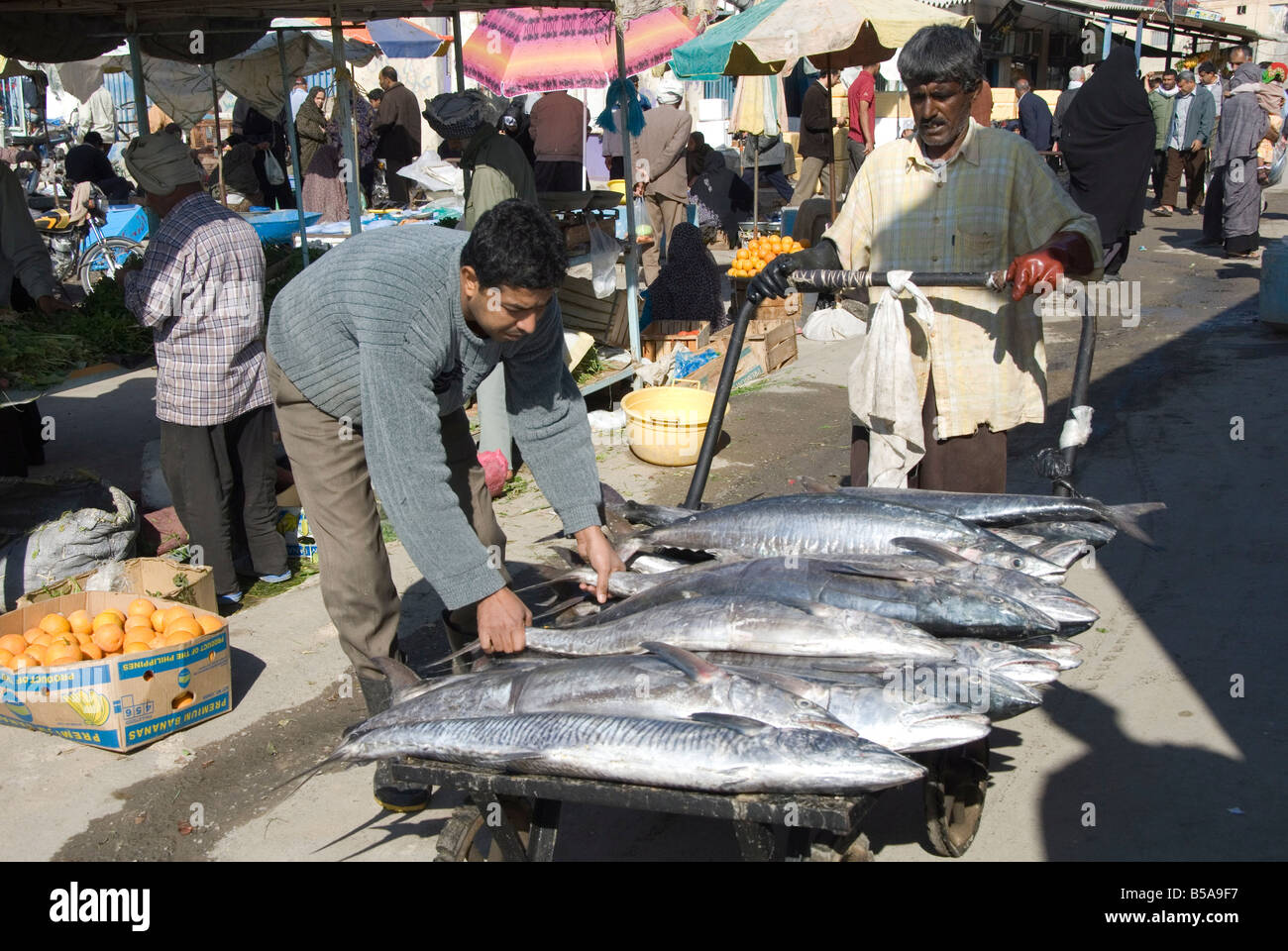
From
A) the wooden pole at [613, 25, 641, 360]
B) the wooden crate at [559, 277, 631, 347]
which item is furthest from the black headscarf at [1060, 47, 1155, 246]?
the wooden crate at [559, 277, 631, 347]

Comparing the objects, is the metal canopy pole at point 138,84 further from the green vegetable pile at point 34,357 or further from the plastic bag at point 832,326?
the plastic bag at point 832,326

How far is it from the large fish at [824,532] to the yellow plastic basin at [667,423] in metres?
3.65

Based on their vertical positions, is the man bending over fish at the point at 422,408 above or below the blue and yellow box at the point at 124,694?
above

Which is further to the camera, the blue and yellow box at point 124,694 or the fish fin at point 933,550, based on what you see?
the blue and yellow box at point 124,694

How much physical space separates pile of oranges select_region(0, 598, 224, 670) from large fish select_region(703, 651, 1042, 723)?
8.89ft

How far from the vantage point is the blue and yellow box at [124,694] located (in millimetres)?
4004

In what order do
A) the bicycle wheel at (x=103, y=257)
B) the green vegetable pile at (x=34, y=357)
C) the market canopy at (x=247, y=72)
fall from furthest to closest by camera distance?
the market canopy at (x=247, y=72) → the bicycle wheel at (x=103, y=257) → the green vegetable pile at (x=34, y=357)

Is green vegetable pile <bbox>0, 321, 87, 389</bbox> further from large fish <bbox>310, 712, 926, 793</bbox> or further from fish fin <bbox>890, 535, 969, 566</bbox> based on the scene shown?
fish fin <bbox>890, 535, 969, 566</bbox>

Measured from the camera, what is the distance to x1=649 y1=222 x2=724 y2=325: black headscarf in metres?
9.45

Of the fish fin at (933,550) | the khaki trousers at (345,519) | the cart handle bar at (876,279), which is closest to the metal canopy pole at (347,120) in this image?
the khaki trousers at (345,519)

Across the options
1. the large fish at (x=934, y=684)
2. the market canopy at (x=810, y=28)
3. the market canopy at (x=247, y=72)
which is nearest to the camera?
the large fish at (x=934, y=684)

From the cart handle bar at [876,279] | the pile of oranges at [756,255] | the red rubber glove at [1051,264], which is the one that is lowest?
the pile of oranges at [756,255]

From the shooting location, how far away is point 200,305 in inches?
200
